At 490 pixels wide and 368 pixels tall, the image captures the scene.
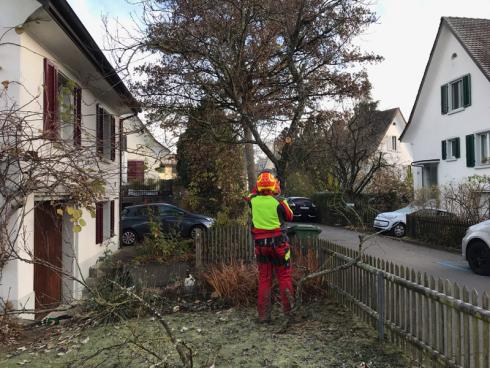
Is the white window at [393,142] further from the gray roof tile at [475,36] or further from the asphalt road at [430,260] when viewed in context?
the asphalt road at [430,260]

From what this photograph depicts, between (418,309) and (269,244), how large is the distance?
2284 millimetres

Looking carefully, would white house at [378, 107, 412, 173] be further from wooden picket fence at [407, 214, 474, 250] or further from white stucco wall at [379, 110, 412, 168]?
wooden picket fence at [407, 214, 474, 250]

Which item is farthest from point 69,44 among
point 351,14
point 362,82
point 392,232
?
point 392,232

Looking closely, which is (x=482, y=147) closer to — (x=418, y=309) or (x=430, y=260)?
(x=430, y=260)

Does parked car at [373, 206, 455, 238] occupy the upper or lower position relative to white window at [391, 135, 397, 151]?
lower

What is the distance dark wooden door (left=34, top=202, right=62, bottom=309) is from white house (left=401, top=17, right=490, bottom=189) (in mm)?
16584

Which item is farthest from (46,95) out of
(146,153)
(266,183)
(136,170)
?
(266,183)

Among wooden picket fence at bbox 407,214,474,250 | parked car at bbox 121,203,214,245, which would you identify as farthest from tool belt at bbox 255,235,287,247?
parked car at bbox 121,203,214,245

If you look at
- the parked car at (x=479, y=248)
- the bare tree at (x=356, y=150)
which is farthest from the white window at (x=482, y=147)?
the parked car at (x=479, y=248)

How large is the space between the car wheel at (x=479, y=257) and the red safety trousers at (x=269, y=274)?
5.46 metres

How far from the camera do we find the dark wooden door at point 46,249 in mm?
8234

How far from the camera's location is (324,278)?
24.2 ft

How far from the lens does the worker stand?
247 inches

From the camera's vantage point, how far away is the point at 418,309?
4504 mm
